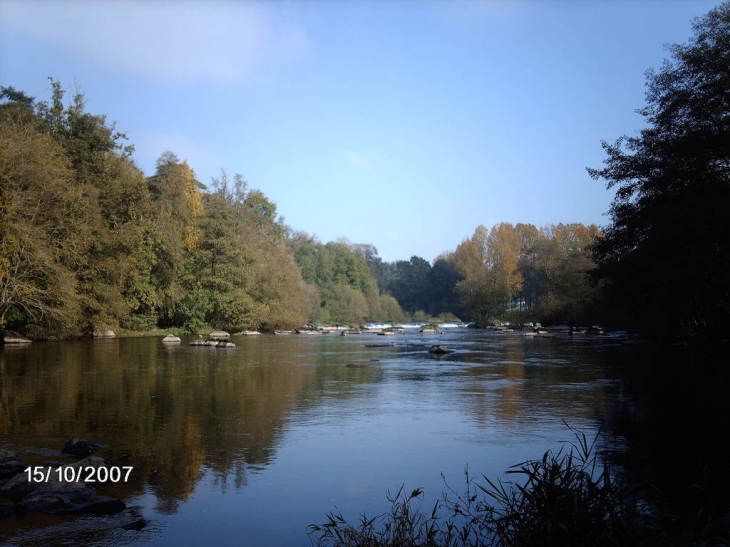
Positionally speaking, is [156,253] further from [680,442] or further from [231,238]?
[680,442]

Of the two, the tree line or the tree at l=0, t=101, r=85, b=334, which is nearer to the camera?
the tree line

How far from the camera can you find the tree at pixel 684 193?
71.4 ft

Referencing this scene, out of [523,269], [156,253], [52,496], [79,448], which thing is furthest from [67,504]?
[523,269]

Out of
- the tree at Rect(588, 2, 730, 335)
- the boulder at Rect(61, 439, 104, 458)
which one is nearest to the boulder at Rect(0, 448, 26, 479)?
the boulder at Rect(61, 439, 104, 458)

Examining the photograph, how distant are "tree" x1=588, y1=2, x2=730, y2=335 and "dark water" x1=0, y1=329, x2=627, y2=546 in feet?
18.5

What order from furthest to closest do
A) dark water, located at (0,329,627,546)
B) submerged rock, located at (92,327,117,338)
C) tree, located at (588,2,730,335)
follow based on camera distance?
submerged rock, located at (92,327,117,338) < tree, located at (588,2,730,335) < dark water, located at (0,329,627,546)

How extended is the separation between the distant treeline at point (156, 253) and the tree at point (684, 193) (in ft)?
29.7

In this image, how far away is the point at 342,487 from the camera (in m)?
7.57

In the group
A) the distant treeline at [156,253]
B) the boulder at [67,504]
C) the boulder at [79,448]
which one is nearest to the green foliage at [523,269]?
the distant treeline at [156,253]

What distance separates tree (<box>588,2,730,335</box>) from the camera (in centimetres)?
2177

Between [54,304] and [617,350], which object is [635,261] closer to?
[617,350]

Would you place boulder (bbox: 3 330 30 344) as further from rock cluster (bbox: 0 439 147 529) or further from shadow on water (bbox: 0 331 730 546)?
rock cluster (bbox: 0 439 147 529)

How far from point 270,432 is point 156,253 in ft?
132

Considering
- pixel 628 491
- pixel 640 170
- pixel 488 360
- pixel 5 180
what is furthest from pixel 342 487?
pixel 5 180
